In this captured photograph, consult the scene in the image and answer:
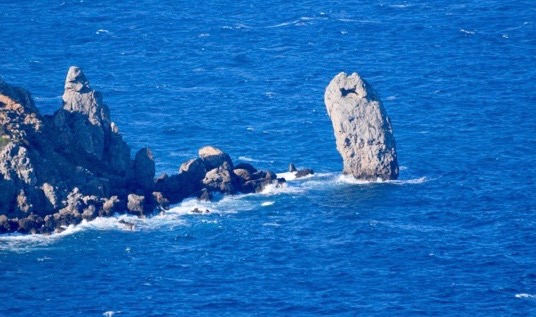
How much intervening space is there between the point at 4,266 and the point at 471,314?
178 feet

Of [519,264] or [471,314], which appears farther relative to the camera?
[519,264]

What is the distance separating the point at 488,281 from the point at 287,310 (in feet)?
80.9

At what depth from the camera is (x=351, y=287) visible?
193 m

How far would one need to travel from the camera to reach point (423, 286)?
634ft

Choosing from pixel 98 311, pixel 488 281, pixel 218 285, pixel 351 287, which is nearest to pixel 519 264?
pixel 488 281

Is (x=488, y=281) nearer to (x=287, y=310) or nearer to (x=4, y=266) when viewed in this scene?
(x=287, y=310)

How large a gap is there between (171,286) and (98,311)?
11.0 m

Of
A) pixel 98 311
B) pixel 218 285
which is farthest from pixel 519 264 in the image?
pixel 98 311

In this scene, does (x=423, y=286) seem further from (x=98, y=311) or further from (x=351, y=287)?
(x=98, y=311)

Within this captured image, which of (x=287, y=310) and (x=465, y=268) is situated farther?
(x=465, y=268)

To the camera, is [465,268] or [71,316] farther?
[465,268]

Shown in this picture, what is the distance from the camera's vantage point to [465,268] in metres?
198

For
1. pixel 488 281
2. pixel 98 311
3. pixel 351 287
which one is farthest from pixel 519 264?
pixel 98 311

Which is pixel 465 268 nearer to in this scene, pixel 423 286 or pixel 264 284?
pixel 423 286
